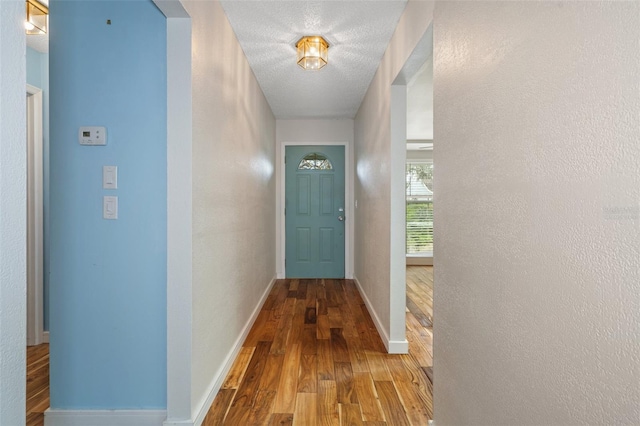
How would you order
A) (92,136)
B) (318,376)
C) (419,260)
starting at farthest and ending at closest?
1. (419,260)
2. (318,376)
3. (92,136)

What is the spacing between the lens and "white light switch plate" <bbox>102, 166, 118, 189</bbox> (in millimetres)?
1638

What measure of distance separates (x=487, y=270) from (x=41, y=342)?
3.22m

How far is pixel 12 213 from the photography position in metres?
0.67

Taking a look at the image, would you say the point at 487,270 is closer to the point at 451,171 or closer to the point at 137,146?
the point at 451,171

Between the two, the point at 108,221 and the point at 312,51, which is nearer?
the point at 108,221

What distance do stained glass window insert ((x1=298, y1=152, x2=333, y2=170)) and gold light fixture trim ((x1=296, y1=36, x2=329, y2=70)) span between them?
2.38 m

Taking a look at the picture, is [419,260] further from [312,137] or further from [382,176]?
[382,176]

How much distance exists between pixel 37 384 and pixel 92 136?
159 cm

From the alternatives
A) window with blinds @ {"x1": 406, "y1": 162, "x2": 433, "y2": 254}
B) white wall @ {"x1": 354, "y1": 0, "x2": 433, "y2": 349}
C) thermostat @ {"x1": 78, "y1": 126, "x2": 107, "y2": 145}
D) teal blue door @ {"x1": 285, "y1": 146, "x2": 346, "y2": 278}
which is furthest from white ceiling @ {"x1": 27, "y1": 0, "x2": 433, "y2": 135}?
window with blinds @ {"x1": 406, "y1": 162, "x2": 433, "y2": 254}

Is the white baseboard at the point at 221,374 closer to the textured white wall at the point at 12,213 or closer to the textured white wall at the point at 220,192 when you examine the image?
the textured white wall at the point at 220,192

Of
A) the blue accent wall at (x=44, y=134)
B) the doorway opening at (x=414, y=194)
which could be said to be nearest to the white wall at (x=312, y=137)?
the doorway opening at (x=414, y=194)

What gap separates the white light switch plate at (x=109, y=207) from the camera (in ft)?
5.38

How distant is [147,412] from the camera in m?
1.63

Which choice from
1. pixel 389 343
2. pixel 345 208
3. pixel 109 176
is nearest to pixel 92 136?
pixel 109 176
